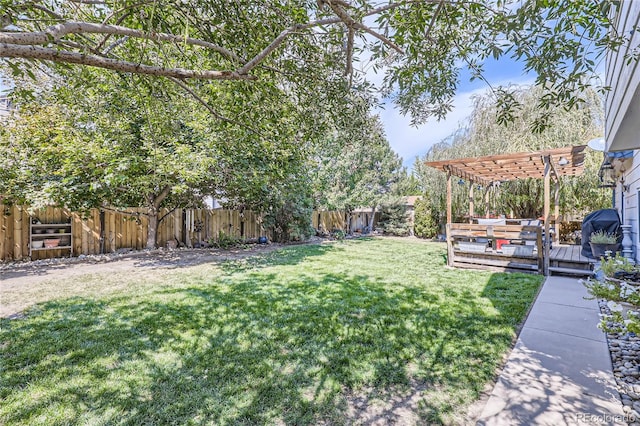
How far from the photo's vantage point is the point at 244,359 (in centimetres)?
287

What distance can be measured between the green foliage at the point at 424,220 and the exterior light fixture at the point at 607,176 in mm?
6630

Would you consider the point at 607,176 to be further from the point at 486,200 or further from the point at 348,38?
the point at 348,38

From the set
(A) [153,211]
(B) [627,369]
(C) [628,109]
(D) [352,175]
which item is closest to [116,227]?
(A) [153,211]

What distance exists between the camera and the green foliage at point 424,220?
15273 millimetres

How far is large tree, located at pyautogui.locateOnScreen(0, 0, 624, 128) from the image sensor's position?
2355 millimetres

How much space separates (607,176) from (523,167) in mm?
3324

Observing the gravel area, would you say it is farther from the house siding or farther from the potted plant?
the potted plant

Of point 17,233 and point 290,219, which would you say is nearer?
point 17,233

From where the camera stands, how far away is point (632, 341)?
3273mm

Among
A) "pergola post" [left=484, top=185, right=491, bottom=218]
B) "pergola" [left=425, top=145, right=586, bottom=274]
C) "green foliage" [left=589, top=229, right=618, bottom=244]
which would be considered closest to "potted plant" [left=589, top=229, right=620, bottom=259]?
"green foliage" [left=589, top=229, right=618, bottom=244]

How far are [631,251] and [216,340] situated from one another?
7.61 meters

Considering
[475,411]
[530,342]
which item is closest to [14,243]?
[475,411]

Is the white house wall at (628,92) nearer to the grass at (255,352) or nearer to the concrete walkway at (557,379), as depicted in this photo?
the concrete walkway at (557,379)

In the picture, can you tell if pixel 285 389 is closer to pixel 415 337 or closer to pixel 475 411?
pixel 475 411
